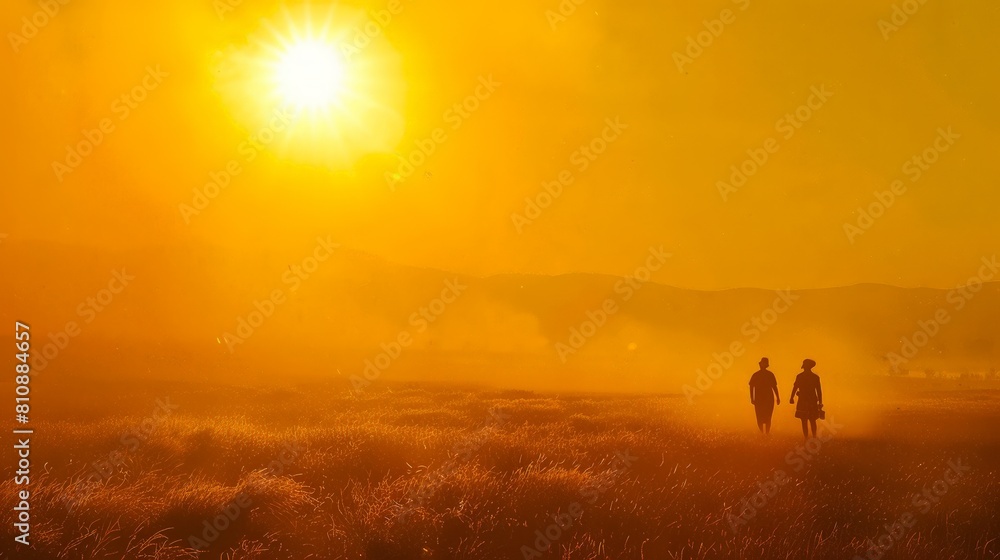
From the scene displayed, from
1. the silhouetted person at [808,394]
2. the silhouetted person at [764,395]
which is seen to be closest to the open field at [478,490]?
the silhouetted person at [764,395]

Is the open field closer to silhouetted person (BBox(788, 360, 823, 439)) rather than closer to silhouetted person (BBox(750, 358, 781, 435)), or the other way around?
silhouetted person (BBox(750, 358, 781, 435))

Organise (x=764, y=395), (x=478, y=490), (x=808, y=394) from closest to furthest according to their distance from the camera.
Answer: (x=478, y=490) → (x=808, y=394) → (x=764, y=395)

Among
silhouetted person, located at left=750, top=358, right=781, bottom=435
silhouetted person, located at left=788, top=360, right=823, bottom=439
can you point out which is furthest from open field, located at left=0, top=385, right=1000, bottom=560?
silhouetted person, located at left=788, top=360, right=823, bottom=439

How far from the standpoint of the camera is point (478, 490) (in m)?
9.12

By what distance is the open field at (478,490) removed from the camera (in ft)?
25.9

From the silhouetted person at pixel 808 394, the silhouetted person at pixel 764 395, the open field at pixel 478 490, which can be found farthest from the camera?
the silhouetted person at pixel 764 395

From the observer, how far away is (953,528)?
353 inches

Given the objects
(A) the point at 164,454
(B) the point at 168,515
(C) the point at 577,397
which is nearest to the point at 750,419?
(C) the point at 577,397

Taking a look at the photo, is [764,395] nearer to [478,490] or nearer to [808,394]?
[808,394]

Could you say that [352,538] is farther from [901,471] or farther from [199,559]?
[901,471]

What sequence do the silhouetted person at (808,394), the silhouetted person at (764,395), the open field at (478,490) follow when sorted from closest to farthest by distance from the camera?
the open field at (478,490)
the silhouetted person at (808,394)
the silhouetted person at (764,395)

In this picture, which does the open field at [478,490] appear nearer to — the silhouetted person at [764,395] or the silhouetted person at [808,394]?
the silhouetted person at [764,395]

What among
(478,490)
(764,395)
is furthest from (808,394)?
(478,490)

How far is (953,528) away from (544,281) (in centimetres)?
17724
